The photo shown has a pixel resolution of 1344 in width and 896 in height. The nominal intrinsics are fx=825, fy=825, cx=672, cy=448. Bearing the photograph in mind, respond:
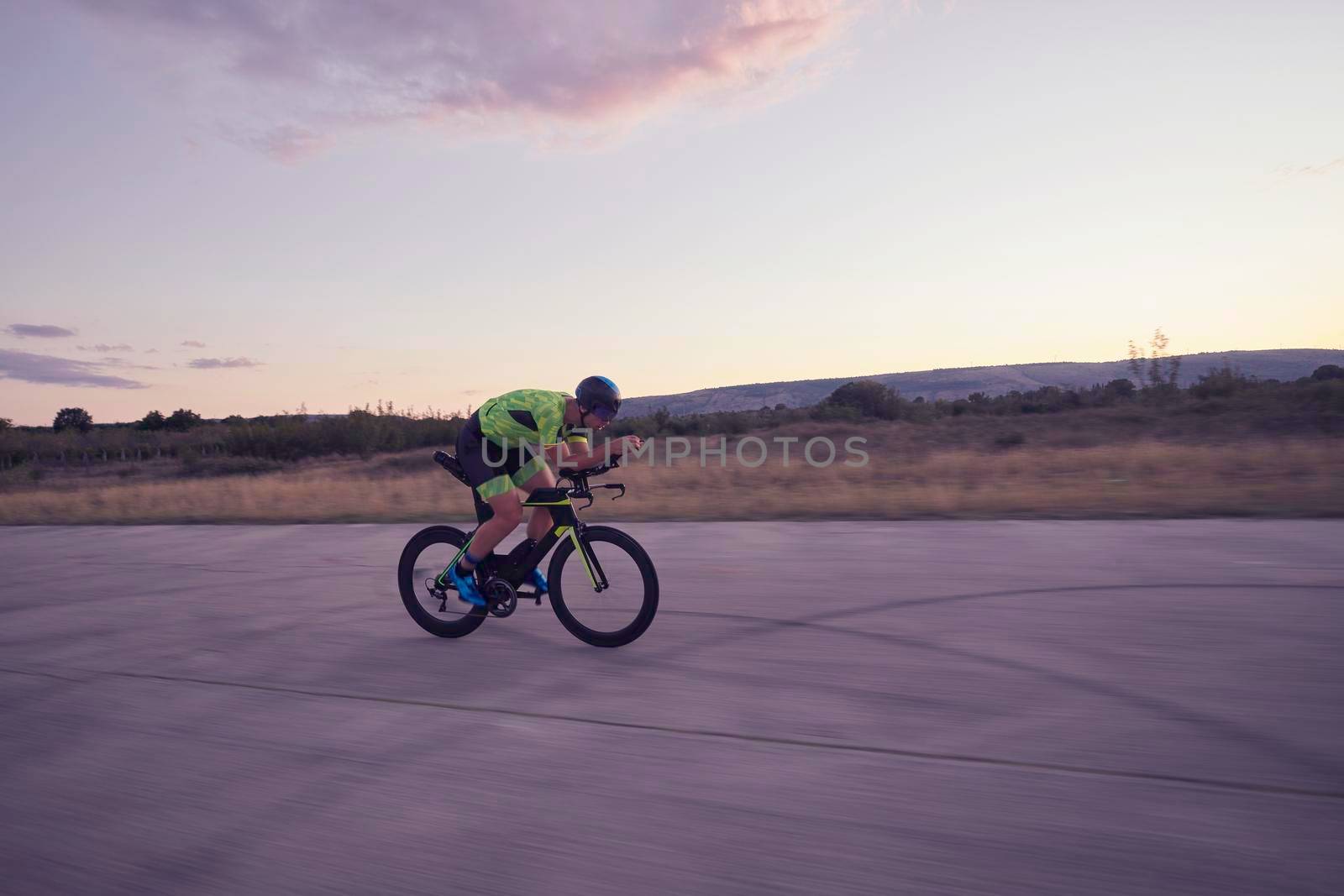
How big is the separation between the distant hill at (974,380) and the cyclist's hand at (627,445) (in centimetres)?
7427

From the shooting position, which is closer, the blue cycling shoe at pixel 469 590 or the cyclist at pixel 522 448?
the cyclist at pixel 522 448

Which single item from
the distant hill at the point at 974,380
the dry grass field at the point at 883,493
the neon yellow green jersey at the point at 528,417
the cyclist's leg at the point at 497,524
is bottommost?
the dry grass field at the point at 883,493

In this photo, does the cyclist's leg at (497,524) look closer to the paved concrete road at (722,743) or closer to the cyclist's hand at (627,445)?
the paved concrete road at (722,743)

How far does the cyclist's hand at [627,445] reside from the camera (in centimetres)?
476

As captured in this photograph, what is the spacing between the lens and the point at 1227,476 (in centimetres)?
1366

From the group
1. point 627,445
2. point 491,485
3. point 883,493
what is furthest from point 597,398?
point 883,493

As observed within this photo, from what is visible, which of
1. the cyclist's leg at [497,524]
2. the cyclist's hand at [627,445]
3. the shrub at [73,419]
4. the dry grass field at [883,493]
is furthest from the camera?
the shrub at [73,419]

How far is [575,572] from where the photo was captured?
5062mm

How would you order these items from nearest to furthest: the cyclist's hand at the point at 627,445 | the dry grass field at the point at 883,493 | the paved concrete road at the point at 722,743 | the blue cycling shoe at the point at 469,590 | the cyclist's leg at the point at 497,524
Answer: the paved concrete road at the point at 722,743, the cyclist's hand at the point at 627,445, the cyclist's leg at the point at 497,524, the blue cycling shoe at the point at 469,590, the dry grass field at the point at 883,493

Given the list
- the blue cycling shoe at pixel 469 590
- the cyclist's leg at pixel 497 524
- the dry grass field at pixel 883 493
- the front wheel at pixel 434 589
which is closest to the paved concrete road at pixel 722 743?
the front wheel at pixel 434 589

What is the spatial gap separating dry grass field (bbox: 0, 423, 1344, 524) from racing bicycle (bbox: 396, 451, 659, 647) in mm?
6536

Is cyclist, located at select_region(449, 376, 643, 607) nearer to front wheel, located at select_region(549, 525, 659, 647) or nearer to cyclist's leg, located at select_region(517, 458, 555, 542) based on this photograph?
cyclist's leg, located at select_region(517, 458, 555, 542)

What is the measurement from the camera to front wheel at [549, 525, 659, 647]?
198 inches

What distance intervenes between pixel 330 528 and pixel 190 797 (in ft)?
31.0
